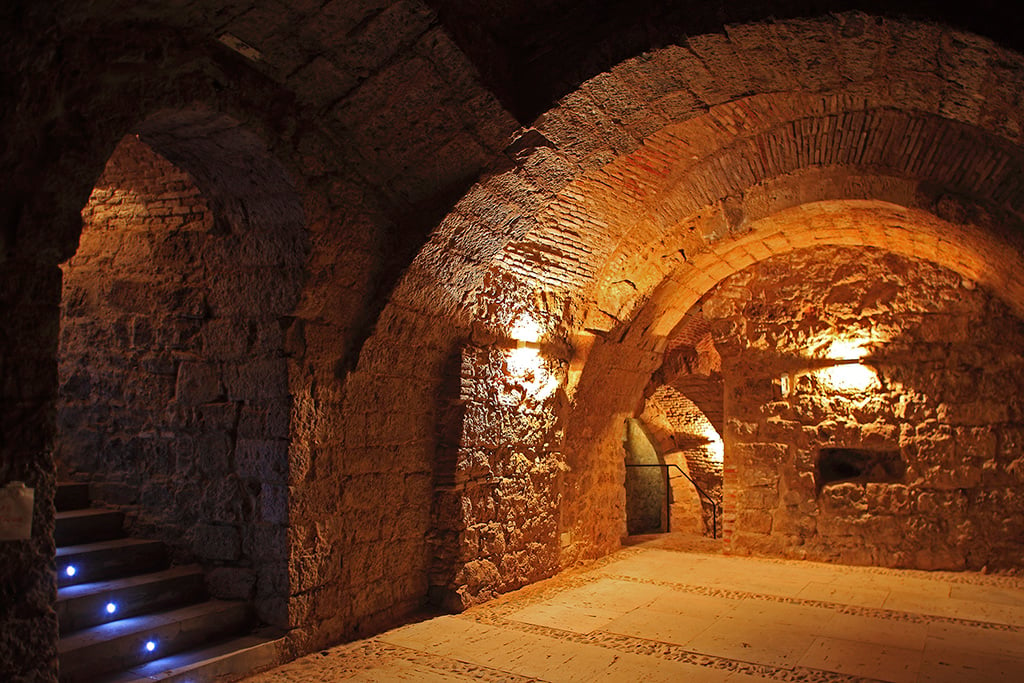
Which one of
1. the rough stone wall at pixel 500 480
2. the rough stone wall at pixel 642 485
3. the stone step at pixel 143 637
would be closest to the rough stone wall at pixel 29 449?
the stone step at pixel 143 637

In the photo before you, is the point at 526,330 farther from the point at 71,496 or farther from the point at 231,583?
the point at 71,496

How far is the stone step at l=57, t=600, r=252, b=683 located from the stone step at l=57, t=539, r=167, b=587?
34 cm

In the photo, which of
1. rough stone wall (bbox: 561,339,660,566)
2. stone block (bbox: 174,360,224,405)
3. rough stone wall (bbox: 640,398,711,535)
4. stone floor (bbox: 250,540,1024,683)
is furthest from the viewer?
rough stone wall (bbox: 640,398,711,535)

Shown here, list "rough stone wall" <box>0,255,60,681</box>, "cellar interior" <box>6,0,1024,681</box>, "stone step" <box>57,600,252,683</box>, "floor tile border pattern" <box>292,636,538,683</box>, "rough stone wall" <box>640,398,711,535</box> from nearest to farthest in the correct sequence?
"rough stone wall" <box>0,255,60,681</box> → "cellar interior" <box>6,0,1024,681</box> → "stone step" <box>57,600,252,683</box> → "floor tile border pattern" <box>292,636,538,683</box> → "rough stone wall" <box>640,398,711,535</box>

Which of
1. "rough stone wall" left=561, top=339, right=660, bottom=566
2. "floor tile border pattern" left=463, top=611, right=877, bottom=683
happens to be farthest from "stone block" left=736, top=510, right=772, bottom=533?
"floor tile border pattern" left=463, top=611, right=877, bottom=683

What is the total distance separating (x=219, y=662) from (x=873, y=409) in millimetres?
5629

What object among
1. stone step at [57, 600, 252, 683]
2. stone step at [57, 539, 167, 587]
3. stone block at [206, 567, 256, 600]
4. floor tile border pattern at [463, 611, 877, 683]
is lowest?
floor tile border pattern at [463, 611, 877, 683]

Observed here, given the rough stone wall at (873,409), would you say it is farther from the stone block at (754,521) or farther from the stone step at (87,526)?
the stone step at (87,526)

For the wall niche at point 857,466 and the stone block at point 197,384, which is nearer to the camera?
the stone block at point 197,384

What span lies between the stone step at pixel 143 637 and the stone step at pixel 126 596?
0.19 feet

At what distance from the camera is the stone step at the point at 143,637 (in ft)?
9.99

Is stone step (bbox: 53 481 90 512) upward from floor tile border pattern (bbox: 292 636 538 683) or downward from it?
upward

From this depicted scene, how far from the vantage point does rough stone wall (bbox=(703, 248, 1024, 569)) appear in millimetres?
6219

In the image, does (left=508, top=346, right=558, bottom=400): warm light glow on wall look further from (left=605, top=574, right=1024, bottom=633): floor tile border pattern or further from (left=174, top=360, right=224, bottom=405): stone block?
(left=174, top=360, right=224, bottom=405): stone block
